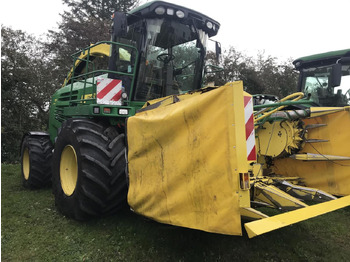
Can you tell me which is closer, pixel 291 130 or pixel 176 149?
pixel 176 149

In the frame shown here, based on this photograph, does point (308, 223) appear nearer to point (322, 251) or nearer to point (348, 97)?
point (322, 251)

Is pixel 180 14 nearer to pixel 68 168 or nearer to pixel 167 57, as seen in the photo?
pixel 167 57

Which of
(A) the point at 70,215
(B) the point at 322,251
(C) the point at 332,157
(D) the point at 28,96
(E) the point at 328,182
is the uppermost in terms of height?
(D) the point at 28,96

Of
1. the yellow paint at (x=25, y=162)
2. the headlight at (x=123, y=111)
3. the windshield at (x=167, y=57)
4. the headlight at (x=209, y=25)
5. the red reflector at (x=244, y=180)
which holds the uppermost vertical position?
the headlight at (x=209, y=25)

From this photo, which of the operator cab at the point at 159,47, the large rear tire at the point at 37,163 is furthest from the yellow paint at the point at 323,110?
the large rear tire at the point at 37,163

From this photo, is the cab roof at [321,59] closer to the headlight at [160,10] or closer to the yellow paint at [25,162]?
the headlight at [160,10]

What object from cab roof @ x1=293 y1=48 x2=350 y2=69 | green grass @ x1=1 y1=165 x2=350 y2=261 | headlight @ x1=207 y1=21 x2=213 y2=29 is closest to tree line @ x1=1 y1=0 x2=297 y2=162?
cab roof @ x1=293 y1=48 x2=350 y2=69

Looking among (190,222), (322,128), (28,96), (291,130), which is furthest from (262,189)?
(28,96)

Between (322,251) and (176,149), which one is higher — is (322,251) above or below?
below

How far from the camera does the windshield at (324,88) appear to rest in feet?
19.9

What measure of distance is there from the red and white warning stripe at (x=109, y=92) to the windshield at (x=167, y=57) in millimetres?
278

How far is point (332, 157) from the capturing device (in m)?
3.46

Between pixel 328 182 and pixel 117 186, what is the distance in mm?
2701

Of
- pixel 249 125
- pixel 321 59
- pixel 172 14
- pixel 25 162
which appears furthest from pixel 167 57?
pixel 25 162
